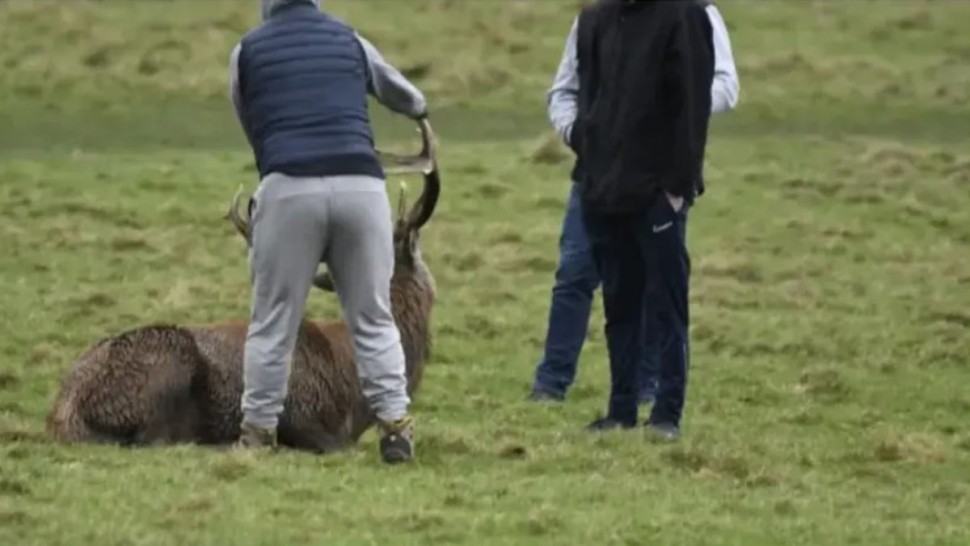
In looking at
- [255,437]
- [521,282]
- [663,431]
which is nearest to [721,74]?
[663,431]

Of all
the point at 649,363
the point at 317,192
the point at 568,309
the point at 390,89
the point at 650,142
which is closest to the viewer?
the point at 317,192

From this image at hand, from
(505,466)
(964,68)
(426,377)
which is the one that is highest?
(505,466)

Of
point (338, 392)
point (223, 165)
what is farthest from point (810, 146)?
point (338, 392)

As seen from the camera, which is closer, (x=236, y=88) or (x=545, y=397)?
(x=236, y=88)

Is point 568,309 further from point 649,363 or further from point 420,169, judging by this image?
point 420,169

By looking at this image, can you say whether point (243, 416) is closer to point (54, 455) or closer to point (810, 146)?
point (54, 455)

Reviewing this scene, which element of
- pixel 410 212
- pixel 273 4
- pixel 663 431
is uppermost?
pixel 273 4

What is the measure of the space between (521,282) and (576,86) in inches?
270

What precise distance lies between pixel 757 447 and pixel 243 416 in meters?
2.40

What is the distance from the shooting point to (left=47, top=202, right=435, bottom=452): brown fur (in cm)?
1063

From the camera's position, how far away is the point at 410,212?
1119 cm

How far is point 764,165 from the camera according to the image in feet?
74.8

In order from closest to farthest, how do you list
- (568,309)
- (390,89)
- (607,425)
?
(390,89) < (607,425) < (568,309)

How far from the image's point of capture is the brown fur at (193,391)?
1063 centimetres
